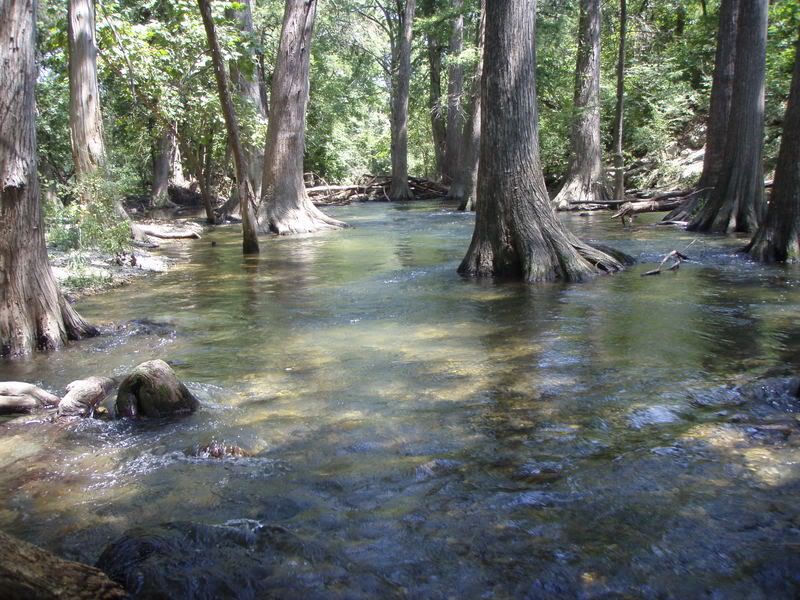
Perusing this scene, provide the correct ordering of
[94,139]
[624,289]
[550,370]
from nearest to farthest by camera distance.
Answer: [550,370] → [624,289] → [94,139]

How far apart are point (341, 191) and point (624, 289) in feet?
90.2

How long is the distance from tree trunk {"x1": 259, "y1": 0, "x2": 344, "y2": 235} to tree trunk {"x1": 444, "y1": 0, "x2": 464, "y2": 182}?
576 cm

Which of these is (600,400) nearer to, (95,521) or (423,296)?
(95,521)

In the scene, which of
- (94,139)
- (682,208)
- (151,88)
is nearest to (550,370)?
(94,139)

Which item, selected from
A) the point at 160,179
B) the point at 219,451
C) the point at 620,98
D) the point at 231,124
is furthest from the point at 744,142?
the point at 160,179

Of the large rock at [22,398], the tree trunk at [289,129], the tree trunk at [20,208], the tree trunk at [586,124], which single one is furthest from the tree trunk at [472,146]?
the large rock at [22,398]

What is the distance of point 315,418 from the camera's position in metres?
5.11

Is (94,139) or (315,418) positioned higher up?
(94,139)

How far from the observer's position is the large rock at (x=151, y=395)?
5.22 metres

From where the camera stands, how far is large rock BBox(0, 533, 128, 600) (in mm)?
2207

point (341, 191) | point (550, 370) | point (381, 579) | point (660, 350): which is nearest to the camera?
point (381, 579)

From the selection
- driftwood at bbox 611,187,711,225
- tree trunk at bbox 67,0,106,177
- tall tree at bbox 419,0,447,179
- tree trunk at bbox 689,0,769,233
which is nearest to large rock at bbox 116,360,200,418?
tree trunk at bbox 67,0,106,177

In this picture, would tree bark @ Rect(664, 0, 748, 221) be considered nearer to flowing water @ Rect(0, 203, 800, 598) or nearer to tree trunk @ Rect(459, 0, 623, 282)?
tree trunk @ Rect(459, 0, 623, 282)

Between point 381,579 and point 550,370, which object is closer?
point 381,579
